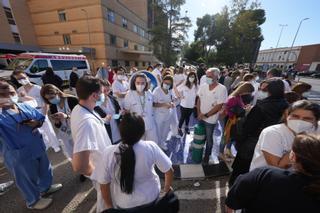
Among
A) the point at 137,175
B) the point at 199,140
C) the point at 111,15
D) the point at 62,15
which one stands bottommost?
the point at 199,140

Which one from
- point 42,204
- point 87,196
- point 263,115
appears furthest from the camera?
point 87,196

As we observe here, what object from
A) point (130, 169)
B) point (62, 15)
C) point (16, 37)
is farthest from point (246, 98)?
point (16, 37)

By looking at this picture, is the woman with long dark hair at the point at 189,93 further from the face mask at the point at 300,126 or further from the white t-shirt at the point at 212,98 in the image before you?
the face mask at the point at 300,126

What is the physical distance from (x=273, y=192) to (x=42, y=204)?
308 cm

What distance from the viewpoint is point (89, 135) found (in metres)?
1.51

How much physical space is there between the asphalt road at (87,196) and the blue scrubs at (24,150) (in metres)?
0.36

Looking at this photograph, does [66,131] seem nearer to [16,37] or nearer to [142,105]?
[142,105]

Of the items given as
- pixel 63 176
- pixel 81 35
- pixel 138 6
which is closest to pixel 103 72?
pixel 63 176

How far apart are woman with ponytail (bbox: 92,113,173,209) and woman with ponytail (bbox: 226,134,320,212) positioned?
2.32 ft

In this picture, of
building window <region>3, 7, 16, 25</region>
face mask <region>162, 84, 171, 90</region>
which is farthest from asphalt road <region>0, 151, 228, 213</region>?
building window <region>3, 7, 16, 25</region>

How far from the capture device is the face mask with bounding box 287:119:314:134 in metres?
1.57

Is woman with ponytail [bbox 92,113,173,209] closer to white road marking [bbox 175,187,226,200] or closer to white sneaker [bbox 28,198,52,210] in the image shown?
white road marking [bbox 175,187,226,200]

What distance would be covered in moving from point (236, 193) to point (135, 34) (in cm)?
3587

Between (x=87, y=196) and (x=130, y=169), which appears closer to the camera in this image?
(x=130, y=169)
